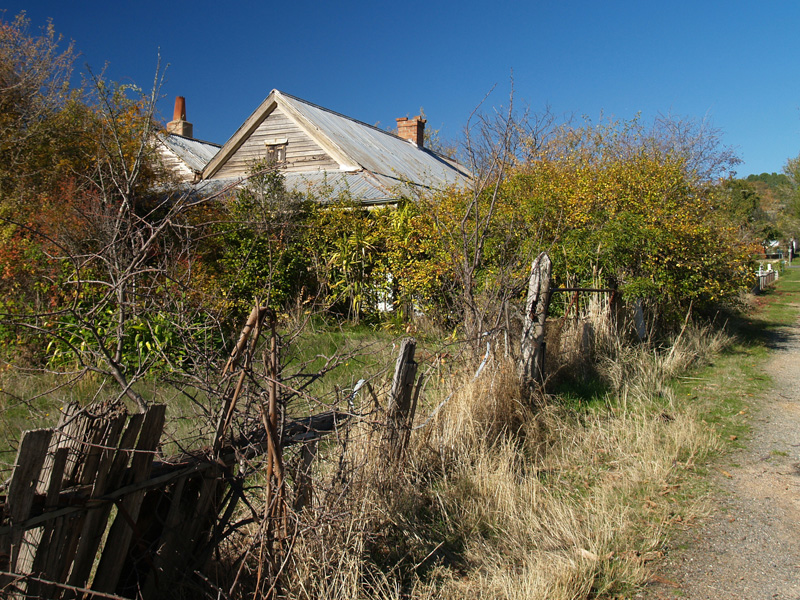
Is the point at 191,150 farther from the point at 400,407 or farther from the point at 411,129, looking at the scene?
the point at 400,407

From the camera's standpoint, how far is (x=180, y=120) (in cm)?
3016

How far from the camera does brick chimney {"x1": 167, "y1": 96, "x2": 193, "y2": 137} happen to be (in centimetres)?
3012

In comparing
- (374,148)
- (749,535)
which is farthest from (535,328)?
(374,148)

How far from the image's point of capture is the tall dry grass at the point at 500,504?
3496 millimetres

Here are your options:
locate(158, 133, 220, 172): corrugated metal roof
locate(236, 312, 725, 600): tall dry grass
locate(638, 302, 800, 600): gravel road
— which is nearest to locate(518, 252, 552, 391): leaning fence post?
locate(236, 312, 725, 600): tall dry grass

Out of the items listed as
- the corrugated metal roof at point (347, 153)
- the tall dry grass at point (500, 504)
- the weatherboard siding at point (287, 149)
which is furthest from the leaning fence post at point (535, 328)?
the weatherboard siding at point (287, 149)

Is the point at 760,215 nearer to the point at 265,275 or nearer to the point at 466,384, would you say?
the point at 265,275

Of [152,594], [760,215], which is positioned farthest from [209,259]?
[760,215]

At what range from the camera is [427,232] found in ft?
39.2

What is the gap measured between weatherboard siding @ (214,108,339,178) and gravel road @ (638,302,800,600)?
16.9 metres

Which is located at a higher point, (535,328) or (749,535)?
(535,328)

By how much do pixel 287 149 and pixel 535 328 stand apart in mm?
17081

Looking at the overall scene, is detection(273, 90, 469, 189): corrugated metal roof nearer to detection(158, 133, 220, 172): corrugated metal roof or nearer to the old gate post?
detection(158, 133, 220, 172): corrugated metal roof

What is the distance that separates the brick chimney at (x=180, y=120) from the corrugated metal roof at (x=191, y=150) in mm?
1562
